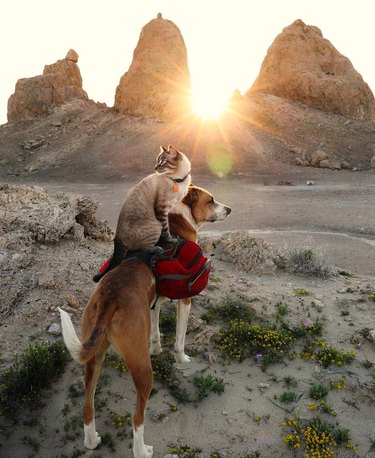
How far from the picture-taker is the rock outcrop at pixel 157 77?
40.5 meters

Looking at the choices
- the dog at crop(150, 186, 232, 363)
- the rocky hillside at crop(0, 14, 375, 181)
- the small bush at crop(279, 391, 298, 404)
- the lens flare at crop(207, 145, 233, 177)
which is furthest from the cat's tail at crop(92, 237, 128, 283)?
the rocky hillside at crop(0, 14, 375, 181)

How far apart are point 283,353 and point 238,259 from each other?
358cm

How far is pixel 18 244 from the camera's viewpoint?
7.02m

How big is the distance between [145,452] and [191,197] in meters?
2.95

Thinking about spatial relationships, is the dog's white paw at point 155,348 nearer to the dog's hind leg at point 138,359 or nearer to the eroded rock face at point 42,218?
the dog's hind leg at point 138,359

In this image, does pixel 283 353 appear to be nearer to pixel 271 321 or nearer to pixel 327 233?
pixel 271 321

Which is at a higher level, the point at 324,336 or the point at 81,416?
the point at 324,336

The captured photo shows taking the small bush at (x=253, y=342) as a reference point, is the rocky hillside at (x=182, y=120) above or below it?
above

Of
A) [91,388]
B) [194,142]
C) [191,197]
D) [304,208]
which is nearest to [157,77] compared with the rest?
[194,142]

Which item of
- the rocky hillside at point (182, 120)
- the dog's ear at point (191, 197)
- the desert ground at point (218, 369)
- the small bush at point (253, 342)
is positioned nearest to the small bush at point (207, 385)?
the desert ground at point (218, 369)

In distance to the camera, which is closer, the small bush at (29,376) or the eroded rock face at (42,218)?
the small bush at (29,376)

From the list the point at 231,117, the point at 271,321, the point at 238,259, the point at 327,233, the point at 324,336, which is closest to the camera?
the point at 324,336

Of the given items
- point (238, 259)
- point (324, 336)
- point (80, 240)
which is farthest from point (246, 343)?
point (80, 240)

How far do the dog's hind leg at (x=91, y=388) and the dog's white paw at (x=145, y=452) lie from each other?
0.49 metres
